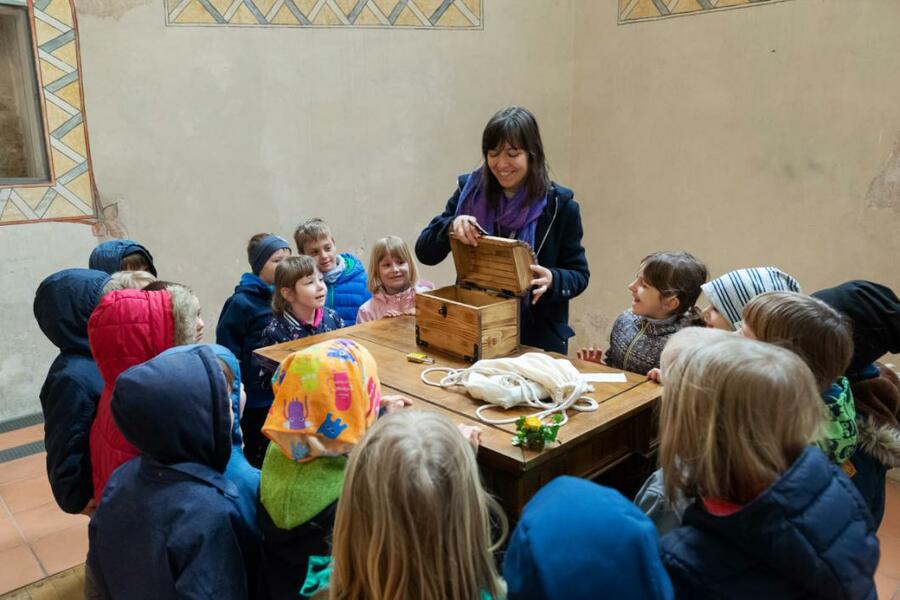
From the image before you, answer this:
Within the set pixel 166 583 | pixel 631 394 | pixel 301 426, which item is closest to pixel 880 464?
pixel 631 394

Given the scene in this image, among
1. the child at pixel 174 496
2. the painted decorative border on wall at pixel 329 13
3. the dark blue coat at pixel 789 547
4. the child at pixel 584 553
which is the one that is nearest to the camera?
the child at pixel 584 553

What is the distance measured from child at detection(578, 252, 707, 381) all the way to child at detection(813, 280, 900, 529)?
0.61 m

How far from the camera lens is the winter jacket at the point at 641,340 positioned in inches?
103

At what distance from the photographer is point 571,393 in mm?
2008

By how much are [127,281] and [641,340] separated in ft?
6.53

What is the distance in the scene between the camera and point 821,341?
1.67 metres

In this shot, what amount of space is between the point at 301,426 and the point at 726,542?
924mm

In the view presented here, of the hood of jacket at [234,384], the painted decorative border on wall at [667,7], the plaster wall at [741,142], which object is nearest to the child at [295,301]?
the hood of jacket at [234,384]

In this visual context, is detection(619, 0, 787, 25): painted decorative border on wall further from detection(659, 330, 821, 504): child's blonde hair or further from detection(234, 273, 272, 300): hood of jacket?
detection(659, 330, 821, 504): child's blonde hair

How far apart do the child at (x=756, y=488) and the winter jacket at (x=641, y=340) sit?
1249 mm

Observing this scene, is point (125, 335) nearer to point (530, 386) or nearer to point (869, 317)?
point (530, 386)

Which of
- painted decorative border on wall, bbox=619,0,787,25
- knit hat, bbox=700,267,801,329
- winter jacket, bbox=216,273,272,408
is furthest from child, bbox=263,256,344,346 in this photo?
painted decorative border on wall, bbox=619,0,787,25

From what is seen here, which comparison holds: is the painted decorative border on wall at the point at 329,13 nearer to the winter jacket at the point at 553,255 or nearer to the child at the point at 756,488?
the winter jacket at the point at 553,255

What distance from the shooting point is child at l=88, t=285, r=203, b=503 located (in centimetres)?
202
